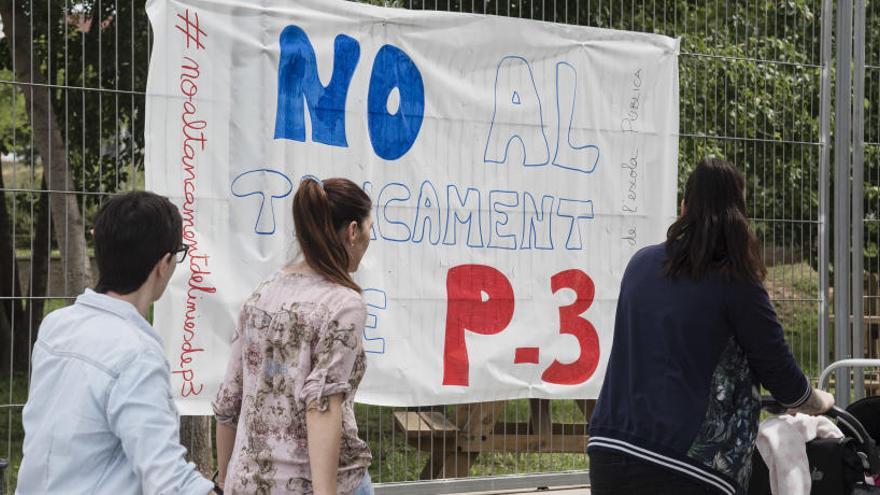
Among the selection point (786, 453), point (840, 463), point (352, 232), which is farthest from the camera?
point (840, 463)

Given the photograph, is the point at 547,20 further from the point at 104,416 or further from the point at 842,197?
the point at 104,416

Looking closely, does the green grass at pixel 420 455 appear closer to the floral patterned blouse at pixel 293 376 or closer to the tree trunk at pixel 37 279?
the tree trunk at pixel 37 279

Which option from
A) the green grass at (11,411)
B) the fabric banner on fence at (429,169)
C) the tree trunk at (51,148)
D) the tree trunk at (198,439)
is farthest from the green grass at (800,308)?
the green grass at (11,411)

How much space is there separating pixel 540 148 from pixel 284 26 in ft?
5.00

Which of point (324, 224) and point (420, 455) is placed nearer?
point (324, 224)

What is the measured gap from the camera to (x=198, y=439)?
644cm

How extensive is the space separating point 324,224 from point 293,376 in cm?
39

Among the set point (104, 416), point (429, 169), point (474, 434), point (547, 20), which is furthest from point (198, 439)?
point (104, 416)

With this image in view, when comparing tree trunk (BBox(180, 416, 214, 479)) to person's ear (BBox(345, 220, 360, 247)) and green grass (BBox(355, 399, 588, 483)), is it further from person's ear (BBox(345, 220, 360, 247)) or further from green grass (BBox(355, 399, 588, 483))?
person's ear (BBox(345, 220, 360, 247))

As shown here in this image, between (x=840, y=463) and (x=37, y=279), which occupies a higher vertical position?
(x=37, y=279)

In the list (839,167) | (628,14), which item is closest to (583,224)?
(628,14)

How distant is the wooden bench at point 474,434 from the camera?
673cm

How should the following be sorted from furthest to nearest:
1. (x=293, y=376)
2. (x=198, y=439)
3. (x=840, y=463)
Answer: (x=198, y=439) → (x=840, y=463) → (x=293, y=376)

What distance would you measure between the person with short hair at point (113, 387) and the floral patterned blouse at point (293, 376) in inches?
25.6
